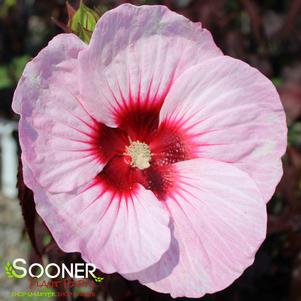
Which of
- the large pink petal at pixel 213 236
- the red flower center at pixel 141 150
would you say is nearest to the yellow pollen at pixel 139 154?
the red flower center at pixel 141 150

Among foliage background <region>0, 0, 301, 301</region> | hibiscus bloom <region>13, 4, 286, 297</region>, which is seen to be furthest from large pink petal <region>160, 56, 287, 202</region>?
foliage background <region>0, 0, 301, 301</region>

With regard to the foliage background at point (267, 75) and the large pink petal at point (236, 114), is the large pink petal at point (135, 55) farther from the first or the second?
the foliage background at point (267, 75)

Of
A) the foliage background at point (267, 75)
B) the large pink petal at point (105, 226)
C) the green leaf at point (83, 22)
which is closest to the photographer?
the large pink petal at point (105, 226)

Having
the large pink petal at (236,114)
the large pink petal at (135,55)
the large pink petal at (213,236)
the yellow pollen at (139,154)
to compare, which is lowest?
the large pink petal at (213,236)

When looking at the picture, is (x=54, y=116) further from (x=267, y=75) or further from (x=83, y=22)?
(x=267, y=75)

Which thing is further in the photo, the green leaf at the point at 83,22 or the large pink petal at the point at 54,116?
the green leaf at the point at 83,22

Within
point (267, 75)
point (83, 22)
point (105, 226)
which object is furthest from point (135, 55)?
point (267, 75)
